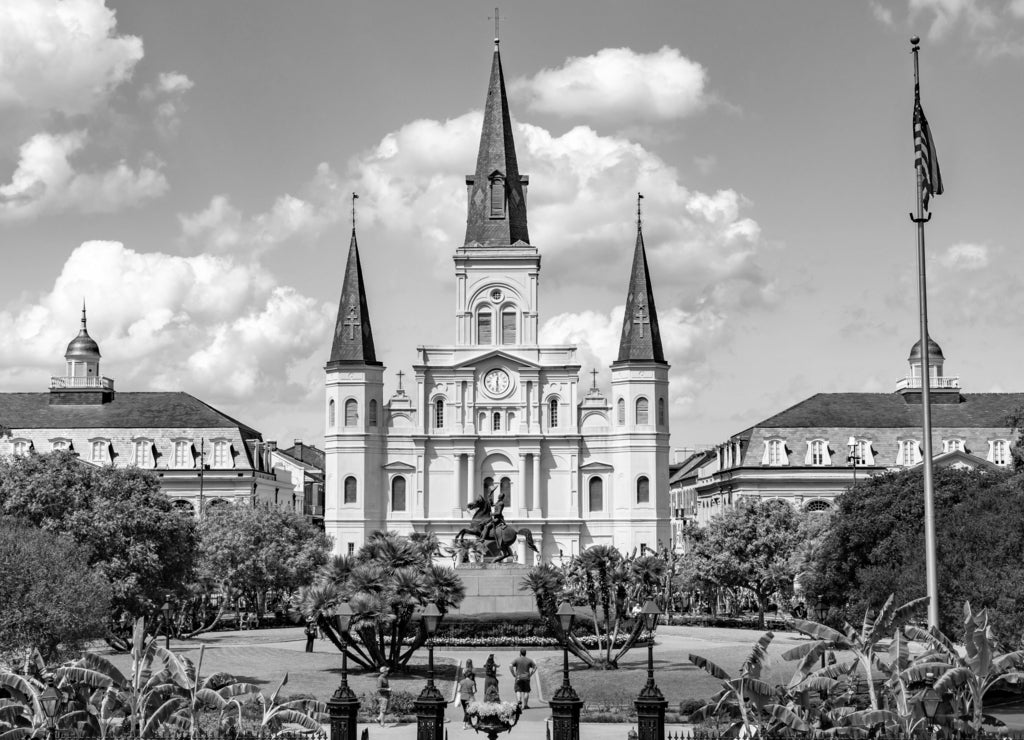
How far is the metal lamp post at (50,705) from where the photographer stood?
26078mm

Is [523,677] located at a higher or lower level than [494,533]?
lower

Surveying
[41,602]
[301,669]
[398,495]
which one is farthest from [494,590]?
[398,495]

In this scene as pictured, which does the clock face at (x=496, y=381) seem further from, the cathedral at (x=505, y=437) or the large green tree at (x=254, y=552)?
the large green tree at (x=254, y=552)

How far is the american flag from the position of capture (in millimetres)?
34312

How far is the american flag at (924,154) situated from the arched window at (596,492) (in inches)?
2910

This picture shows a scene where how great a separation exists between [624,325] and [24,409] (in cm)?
4996

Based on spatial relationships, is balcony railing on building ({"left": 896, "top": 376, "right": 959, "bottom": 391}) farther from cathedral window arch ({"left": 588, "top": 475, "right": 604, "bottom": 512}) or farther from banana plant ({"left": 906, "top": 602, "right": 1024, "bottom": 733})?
banana plant ({"left": 906, "top": 602, "right": 1024, "bottom": 733})

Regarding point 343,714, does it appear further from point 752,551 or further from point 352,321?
point 352,321

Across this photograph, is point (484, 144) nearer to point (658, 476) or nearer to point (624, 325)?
point (624, 325)

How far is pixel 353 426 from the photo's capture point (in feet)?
351

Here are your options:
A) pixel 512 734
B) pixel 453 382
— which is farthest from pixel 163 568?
pixel 453 382

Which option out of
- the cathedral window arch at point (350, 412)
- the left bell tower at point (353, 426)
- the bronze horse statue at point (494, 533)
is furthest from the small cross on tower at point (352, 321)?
the bronze horse statue at point (494, 533)

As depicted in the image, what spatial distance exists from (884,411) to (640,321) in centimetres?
2144

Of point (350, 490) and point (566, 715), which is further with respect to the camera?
point (350, 490)
